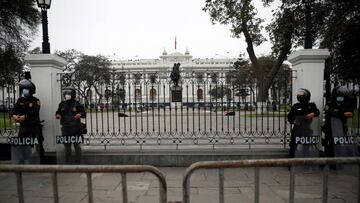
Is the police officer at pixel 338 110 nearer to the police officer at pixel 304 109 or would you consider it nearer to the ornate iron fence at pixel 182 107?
the police officer at pixel 304 109

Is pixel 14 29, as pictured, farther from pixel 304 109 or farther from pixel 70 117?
pixel 304 109

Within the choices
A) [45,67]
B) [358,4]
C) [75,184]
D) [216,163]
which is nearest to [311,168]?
[216,163]

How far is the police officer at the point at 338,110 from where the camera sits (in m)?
5.93

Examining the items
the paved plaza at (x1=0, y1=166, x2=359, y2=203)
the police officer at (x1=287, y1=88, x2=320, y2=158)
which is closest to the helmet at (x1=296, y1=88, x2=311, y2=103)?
the police officer at (x1=287, y1=88, x2=320, y2=158)

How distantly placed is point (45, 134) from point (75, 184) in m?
2.27

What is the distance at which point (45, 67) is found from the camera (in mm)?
6785

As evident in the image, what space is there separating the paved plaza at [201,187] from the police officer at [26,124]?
1.62 feet

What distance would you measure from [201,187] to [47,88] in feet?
15.1

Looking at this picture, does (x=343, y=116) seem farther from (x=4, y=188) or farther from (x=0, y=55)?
(x=0, y=55)

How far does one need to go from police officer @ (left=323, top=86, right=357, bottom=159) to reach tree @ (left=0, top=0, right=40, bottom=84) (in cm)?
1674

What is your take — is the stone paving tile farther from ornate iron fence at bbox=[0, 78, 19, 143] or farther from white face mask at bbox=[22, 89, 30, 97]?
ornate iron fence at bbox=[0, 78, 19, 143]

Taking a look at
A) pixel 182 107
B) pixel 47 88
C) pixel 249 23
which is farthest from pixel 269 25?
pixel 47 88

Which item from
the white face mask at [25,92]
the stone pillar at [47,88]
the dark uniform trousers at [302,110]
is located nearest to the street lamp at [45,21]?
the stone pillar at [47,88]

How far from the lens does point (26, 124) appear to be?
6168 millimetres
